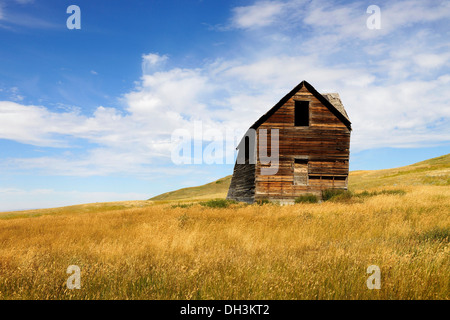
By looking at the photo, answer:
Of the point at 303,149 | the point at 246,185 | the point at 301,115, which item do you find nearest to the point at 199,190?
the point at 246,185

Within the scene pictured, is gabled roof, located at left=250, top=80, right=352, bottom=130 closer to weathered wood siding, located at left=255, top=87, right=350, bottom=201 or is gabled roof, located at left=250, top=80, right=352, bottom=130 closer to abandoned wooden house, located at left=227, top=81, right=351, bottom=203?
abandoned wooden house, located at left=227, top=81, right=351, bottom=203

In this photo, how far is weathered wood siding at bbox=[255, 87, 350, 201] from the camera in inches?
724

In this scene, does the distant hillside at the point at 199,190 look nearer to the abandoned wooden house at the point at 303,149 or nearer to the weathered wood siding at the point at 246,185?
the weathered wood siding at the point at 246,185

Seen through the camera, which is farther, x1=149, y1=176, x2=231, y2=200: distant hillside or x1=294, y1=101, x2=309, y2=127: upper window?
x1=149, y1=176, x2=231, y2=200: distant hillside

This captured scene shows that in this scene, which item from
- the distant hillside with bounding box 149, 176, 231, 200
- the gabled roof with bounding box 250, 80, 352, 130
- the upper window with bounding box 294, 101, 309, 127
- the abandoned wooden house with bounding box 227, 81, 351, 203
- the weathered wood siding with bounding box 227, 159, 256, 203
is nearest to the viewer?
the abandoned wooden house with bounding box 227, 81, 351, 203

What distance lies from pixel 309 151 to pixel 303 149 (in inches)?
17.1

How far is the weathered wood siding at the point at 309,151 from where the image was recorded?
60.3 feet

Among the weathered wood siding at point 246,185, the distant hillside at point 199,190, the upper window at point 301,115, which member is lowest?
the distant hillside at point 199,190

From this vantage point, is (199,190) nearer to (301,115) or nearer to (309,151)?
(301,115)

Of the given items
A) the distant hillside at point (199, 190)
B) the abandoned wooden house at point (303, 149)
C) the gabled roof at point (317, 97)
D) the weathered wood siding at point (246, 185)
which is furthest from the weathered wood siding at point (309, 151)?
the distant hillside at point (199, 190)

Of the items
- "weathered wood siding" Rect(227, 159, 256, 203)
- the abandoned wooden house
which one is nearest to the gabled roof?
the abandoned wooden house

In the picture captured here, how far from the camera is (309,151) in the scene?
18.6m
